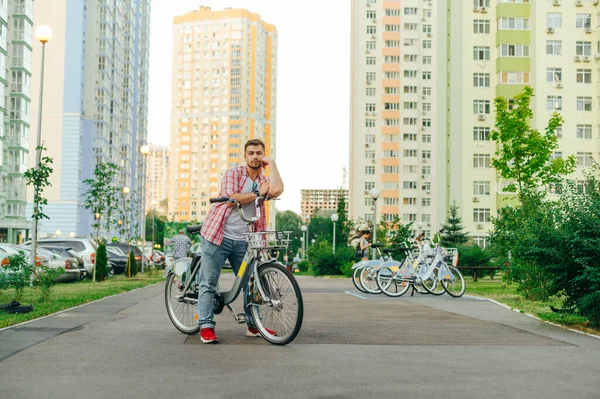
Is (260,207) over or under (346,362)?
over

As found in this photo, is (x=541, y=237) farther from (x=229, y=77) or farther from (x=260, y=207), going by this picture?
(x=229, y=77)

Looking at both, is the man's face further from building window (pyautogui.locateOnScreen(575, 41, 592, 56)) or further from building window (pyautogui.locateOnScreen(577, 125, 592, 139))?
building window (pyautogui.locateOnScreen(575, 41, 592, 56))

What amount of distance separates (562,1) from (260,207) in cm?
6968

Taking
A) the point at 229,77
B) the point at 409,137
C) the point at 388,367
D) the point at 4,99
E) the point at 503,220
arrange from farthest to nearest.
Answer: the point at 229,77
the point at 409,137
the point at 4,99
the point at 503,220
the point at 388,367

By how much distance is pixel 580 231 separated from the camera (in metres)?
8.64

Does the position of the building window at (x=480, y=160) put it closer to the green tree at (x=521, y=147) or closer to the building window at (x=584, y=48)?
the building window at (x=584, y=48)

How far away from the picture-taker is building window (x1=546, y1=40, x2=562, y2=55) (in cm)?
6931

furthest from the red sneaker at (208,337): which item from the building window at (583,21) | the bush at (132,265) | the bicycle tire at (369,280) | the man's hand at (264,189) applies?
the building window at (583,21)

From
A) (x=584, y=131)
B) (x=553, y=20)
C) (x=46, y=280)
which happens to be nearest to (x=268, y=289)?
(x=46, y=280)

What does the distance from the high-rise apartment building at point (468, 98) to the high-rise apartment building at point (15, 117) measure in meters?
41.3

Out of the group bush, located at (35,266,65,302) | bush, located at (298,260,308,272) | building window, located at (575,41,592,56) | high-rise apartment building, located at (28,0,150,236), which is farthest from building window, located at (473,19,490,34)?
bush, located at (35,266,65,302)

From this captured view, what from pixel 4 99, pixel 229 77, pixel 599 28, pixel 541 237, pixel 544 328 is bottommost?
pixel 544 328

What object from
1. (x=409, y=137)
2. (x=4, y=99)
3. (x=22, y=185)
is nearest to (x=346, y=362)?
(x=4, y=99)

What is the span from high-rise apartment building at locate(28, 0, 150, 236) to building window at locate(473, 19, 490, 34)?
4079 centimetres
